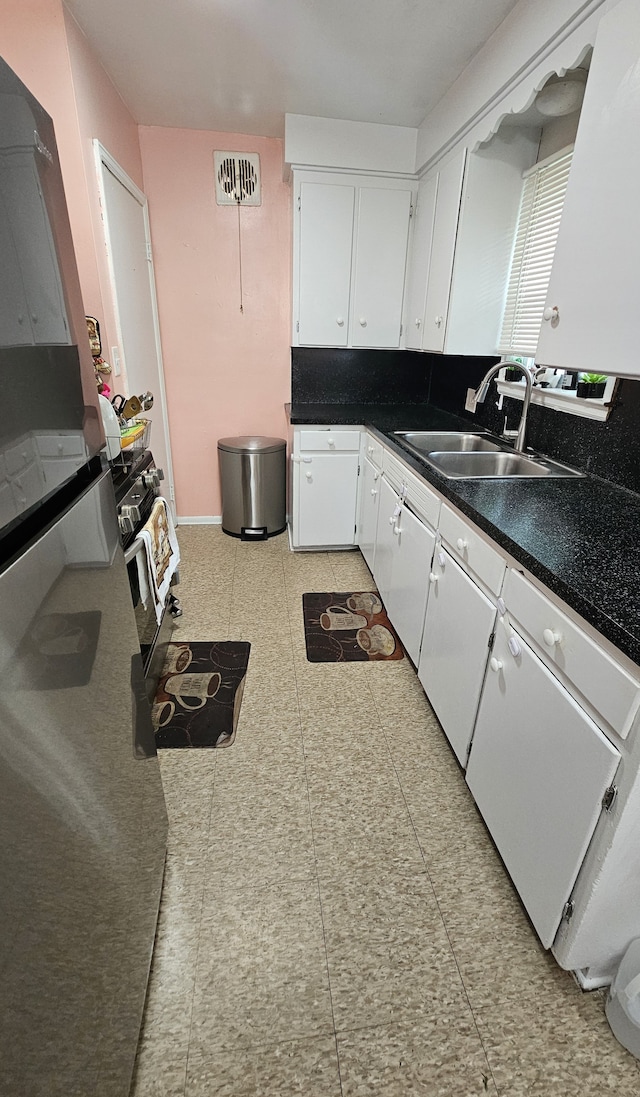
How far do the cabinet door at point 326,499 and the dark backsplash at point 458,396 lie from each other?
2.02ft

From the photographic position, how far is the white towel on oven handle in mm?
1726

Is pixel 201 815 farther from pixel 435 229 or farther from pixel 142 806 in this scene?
pixel 435 229

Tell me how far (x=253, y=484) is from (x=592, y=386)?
2.15 m

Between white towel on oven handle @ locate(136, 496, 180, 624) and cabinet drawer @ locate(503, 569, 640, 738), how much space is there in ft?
3.87

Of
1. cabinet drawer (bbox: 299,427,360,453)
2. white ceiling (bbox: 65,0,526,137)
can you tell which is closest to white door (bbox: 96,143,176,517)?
white ceiling (bbox: 65,0,526,137)

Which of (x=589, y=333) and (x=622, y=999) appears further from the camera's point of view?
(x=589, y=333)

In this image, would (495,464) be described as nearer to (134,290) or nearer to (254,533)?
(254,533)

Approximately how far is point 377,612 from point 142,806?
175cm

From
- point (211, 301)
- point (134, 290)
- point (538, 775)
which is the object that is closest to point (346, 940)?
point (538, 775)

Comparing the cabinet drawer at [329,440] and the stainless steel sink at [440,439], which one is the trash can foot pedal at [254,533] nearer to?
the cabinet drawer at [329,440]

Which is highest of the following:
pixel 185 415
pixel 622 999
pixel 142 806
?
pixel 185 415

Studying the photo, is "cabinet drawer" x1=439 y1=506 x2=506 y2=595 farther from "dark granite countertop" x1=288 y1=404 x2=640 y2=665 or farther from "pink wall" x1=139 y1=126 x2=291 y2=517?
"pink wall" x1=139 y1=126 x2=291 y2=517

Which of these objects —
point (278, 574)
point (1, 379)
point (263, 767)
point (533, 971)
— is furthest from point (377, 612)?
point (1, 379)

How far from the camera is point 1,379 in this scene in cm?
60
